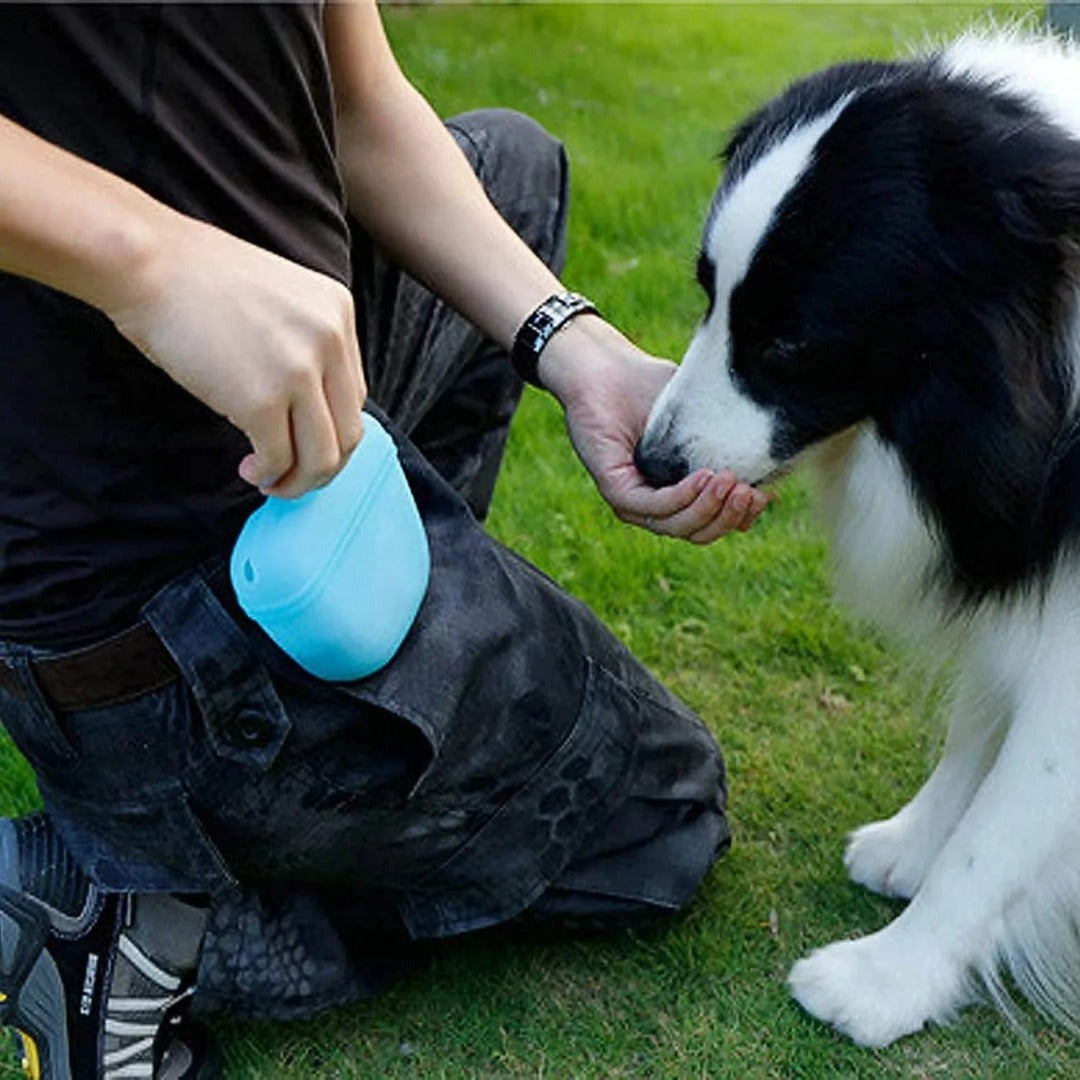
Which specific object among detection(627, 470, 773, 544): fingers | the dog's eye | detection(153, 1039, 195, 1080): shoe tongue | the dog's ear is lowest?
detection(153, 1039, 195, 1080): shoe tongue

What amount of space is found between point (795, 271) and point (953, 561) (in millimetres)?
345

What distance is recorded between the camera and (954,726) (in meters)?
1.86

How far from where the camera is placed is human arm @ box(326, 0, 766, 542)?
165cm

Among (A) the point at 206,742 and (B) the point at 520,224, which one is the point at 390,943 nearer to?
(A) the point at 206,742

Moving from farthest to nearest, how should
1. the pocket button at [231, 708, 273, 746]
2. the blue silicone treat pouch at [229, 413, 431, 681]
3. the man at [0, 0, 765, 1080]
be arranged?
the pocket button at [231, 708, 273, 746] < the blue silicone treat pouch at [229, 413, 431, 681] < the man at [0, 0, 765, 1080]

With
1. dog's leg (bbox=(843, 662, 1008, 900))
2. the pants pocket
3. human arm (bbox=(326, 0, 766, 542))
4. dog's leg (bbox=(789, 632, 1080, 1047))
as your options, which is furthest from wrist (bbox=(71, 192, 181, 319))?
dog's leg (bbox=(843, 662, 1008, 900))

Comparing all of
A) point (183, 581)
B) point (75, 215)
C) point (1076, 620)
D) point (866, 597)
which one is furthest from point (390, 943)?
point (75, 215)

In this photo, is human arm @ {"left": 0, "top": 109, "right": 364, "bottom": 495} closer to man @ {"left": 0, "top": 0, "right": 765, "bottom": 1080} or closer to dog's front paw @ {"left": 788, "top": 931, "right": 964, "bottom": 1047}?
man @ {"left": 0, "top": 0, "right": 765, "bottom": 1080}

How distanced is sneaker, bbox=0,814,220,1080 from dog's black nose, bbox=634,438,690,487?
2.08ft

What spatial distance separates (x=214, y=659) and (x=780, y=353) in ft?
2.03

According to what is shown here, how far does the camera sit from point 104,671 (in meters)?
1.38

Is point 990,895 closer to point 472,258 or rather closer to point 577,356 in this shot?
point 577,356

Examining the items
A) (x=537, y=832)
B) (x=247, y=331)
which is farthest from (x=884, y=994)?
(x=247, y=331)

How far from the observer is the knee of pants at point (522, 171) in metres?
1.95
